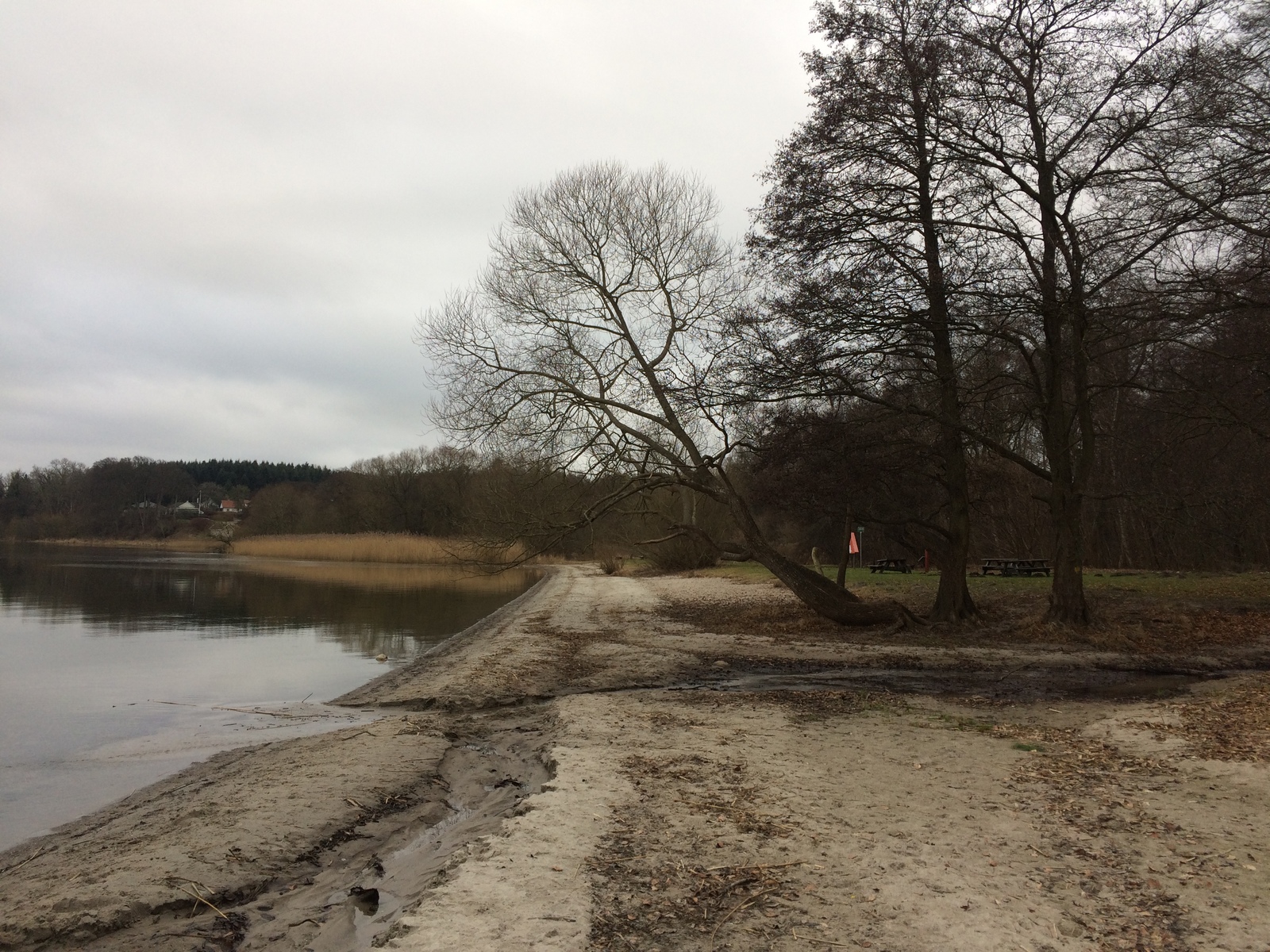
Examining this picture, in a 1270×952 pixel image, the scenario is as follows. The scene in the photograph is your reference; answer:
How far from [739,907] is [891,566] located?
28.5m

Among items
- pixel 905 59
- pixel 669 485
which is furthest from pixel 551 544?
pixel 905 59

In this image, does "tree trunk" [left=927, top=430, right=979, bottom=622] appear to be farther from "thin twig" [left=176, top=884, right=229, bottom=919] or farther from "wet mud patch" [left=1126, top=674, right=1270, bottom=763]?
"thin twig" [left=176, top=884, right=229, bottom=919]

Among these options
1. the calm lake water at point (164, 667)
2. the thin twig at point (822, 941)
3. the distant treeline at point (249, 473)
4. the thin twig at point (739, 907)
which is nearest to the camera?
the thin twig at point (822, 941)

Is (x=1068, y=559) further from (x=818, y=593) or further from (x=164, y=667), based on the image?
(x=164, y=667)

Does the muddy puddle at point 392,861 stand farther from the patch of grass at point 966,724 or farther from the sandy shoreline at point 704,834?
the patch of grass at point 966,724

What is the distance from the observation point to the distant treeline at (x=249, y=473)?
14412 centimetres

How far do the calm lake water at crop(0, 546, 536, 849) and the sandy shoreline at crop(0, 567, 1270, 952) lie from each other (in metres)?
1.07

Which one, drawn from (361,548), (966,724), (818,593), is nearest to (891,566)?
(818,593)

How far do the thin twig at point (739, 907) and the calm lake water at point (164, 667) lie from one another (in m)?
5.52

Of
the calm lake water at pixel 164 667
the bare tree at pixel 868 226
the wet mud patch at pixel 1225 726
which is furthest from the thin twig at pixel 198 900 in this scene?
the bare tree at pixel 868 226

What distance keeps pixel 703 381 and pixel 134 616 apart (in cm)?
1744

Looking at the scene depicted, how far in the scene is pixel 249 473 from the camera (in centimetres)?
14862

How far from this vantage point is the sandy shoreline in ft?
12.6

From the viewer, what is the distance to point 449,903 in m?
3.99
